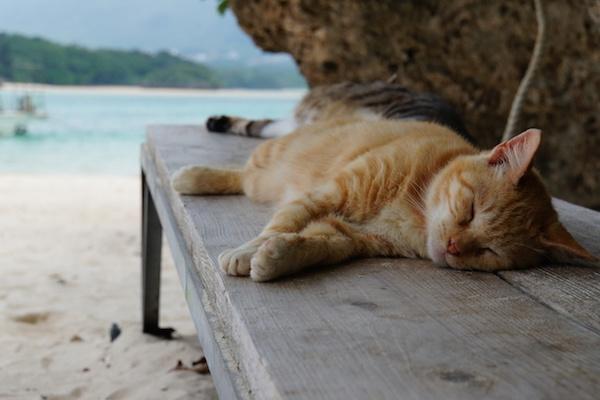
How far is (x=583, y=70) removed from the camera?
364cm

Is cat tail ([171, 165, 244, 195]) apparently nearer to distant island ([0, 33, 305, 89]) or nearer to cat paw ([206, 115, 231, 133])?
cat paw ([206, 115, 231, 133])

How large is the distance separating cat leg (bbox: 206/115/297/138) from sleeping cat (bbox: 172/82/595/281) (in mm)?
1424

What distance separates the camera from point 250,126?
345cm

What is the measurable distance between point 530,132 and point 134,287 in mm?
3191

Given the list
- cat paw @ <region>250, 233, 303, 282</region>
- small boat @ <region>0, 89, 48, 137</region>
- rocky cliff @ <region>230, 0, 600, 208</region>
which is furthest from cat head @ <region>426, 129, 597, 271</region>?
small boat @ <region>0, 89, 48, 137</region>

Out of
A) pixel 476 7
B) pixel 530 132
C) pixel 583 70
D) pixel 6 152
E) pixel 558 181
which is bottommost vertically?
pixel 6 152

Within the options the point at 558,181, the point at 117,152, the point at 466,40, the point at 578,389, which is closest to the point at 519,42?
the point at 466,40

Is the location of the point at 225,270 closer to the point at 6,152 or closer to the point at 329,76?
the point at 329,76

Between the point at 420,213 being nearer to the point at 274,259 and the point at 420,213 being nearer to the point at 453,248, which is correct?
the point at 453,248

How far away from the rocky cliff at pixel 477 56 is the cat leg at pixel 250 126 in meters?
0.98

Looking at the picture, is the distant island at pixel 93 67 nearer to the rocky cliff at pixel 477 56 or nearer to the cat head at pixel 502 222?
the rocky cliff at pixel 477 56

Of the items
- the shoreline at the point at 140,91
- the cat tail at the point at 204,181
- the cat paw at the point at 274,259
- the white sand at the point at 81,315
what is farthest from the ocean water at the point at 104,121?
the cat paw at the point at 274,259

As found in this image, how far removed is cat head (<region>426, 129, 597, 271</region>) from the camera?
4.49 ft

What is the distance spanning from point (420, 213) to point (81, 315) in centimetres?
240
